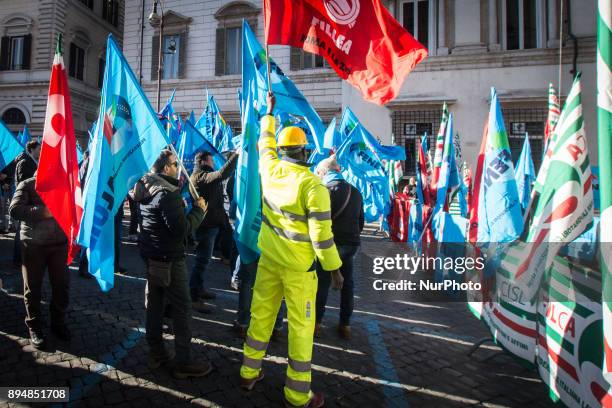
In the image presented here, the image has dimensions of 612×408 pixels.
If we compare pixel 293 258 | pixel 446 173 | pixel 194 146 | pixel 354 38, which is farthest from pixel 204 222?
pixel 446 173

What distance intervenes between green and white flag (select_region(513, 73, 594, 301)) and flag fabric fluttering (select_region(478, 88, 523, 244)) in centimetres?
87

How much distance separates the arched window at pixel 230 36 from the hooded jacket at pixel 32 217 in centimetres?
1742

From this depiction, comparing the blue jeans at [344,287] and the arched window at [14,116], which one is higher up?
the arched window at [14,116]

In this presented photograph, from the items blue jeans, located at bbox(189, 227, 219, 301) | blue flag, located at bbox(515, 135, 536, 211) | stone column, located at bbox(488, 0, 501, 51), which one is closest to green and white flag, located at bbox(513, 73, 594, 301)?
blue jeans, located at bbox(189, 227, 219, 301)

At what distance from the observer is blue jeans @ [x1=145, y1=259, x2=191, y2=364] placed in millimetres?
3309

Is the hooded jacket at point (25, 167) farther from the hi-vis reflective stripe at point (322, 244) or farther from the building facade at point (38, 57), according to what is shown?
the building facade at point (38, 57)

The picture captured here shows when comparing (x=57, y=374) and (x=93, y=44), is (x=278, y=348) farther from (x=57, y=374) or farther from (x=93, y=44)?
(x=93, y=44)

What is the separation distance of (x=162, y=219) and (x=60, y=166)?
120cm

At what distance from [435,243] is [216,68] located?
55.1 ft

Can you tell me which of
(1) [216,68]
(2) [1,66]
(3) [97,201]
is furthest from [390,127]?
(2) [1,66]

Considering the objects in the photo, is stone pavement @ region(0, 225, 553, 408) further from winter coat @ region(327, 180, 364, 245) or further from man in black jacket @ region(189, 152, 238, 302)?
winter coat @ region(327, 180, 364, 245)

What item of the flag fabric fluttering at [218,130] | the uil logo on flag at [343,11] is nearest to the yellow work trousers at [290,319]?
the uil logo on flag at [343,11]

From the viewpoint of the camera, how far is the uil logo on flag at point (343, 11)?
145 inches

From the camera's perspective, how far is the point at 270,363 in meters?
3.61
